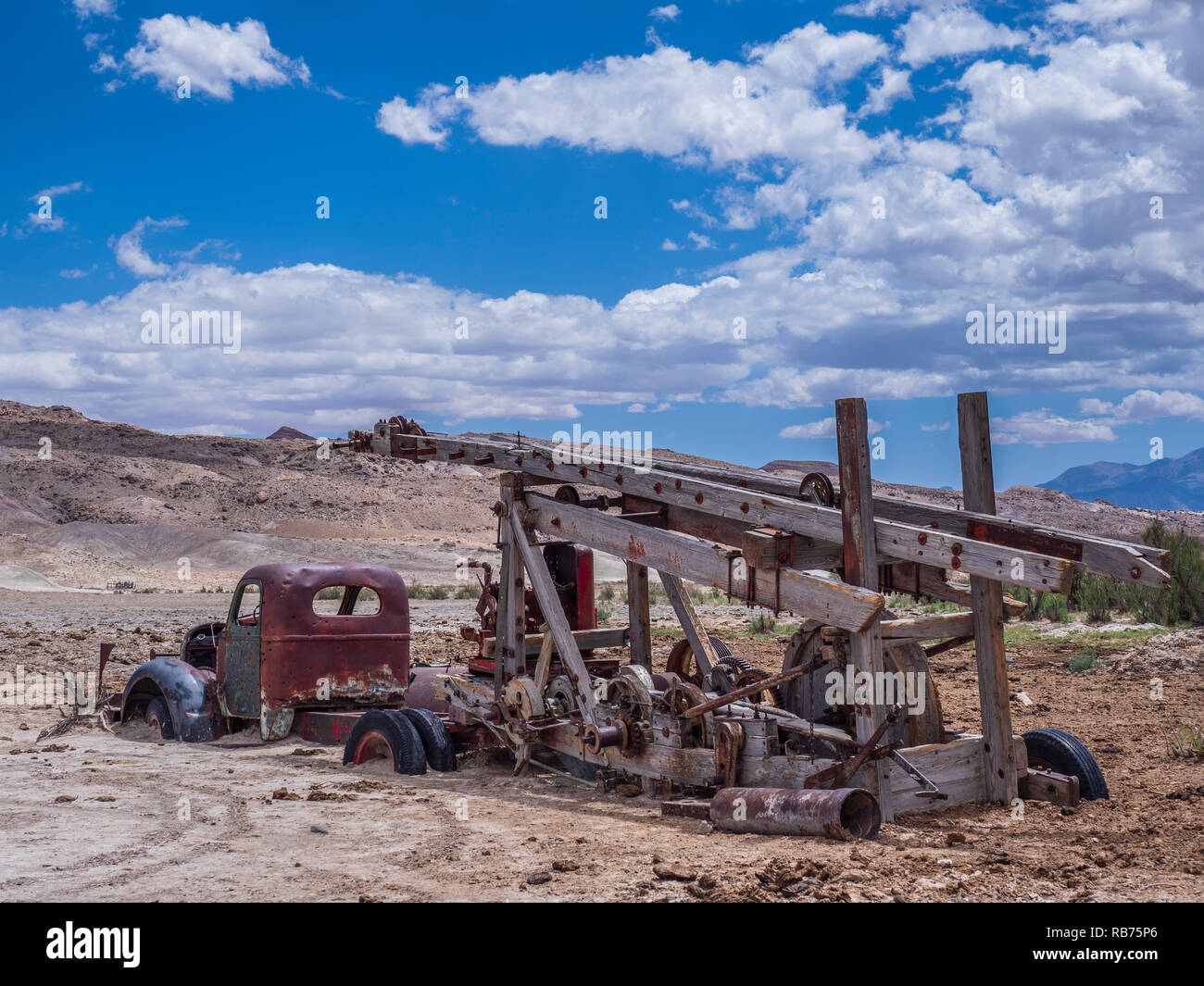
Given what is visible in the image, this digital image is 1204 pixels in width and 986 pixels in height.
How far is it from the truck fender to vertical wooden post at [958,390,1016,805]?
779 centimetres

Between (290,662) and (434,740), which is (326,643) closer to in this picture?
(290,662)

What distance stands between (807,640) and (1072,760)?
6.69 feet

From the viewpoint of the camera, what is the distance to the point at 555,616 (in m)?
9.29

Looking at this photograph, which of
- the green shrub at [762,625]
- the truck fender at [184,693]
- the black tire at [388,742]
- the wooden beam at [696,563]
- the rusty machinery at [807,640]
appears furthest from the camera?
the green shrub at [762,625]

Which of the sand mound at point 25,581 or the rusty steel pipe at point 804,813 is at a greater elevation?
the sand mound at point 25,581

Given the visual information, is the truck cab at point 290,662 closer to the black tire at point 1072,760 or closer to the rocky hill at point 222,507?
the black tire at point 1072,760

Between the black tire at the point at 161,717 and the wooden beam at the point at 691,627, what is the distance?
5.60 m

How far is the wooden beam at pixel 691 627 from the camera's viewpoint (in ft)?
32.0

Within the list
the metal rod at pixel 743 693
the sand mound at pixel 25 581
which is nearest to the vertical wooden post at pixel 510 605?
the metal rod at pixel 743 693

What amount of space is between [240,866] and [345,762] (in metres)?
3.60

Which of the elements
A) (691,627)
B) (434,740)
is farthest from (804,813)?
(434,740)

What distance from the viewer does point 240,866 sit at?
6.69 meters
